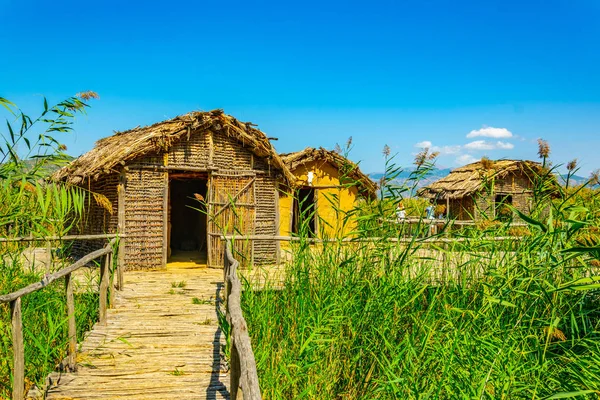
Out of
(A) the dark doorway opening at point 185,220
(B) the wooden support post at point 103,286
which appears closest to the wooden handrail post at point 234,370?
(B) the wooden support post at point 103,286

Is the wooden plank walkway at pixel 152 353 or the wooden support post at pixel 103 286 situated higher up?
the wooden support post at pixel 103 286

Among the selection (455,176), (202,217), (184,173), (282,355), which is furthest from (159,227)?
(455,176)

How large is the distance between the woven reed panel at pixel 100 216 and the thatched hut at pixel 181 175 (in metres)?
0.02

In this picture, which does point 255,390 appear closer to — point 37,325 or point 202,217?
point 37,325

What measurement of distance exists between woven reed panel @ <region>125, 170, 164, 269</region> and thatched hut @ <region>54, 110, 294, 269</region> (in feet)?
0.06

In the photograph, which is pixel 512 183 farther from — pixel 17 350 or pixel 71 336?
pixel 17 350

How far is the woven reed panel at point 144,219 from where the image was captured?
1012cm

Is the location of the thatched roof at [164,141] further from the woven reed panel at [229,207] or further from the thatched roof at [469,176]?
the thatched roof at [469,176]

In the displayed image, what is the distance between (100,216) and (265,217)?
12.7 feet

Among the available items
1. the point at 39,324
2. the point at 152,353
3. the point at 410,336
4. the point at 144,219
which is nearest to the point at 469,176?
the point at 144,219

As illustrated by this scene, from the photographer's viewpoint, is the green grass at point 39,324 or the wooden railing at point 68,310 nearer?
the wooden railing at point 68,310

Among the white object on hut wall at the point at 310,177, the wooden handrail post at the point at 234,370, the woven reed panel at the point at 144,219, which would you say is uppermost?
the white object on hut wall at the point at 310,177

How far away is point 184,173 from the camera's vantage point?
11047mm

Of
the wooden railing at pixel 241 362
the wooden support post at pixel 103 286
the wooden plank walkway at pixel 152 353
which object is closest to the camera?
the wooden railing at pixel 241 362
